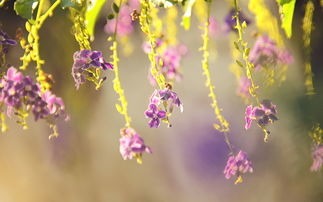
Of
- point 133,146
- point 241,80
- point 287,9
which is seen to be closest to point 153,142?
point 241,80

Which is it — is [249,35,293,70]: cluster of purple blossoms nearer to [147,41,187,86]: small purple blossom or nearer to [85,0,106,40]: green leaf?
[147,41,187,86]: small purple blossom

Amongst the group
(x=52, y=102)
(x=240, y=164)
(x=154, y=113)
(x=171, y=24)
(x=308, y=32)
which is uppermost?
(x=171, y=24)

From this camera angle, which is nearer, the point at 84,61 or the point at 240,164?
the point at 84,61

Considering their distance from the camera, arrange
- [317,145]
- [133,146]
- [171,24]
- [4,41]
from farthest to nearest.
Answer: [171,24]
[317,145]
[4,41]
[133,146]

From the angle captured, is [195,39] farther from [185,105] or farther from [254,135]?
[254,135]

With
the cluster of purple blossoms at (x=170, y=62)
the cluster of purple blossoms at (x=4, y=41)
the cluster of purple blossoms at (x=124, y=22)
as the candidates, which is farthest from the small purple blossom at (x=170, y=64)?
the cluster of purple blossoms at (x=4, y=41)

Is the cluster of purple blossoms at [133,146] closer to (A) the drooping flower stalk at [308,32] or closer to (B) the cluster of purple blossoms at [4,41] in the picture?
(B) the cluster of purple blossoms at [4,41]

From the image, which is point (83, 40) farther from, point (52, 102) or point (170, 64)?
point (170, 64)

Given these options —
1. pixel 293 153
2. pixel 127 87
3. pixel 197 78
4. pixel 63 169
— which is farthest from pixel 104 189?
pixel 293 153
